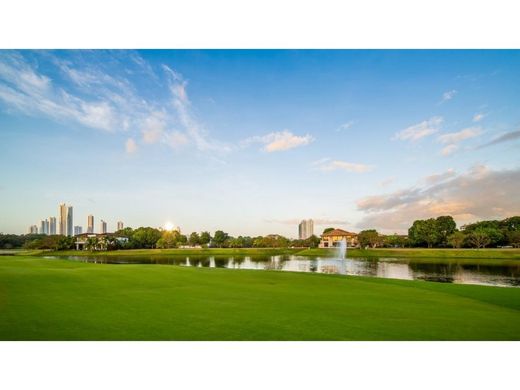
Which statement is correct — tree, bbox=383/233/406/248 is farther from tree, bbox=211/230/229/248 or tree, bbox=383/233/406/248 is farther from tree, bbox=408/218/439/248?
tree, bbox=211/230/229/248

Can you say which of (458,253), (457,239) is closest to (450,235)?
(457,239)

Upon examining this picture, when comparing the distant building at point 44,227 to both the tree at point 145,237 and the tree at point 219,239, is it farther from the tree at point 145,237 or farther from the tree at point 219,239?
the tree at point 219,239

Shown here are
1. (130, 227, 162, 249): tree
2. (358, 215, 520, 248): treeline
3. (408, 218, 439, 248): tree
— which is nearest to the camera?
(358, 215, 520, 248): treeline

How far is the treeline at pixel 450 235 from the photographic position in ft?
173

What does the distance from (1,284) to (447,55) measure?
17.6 metres

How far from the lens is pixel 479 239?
167 feet

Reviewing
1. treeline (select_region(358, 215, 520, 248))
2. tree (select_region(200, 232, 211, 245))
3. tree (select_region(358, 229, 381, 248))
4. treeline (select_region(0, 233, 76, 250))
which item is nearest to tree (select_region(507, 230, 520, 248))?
treeline (select_region(358, 215, 520, 248))

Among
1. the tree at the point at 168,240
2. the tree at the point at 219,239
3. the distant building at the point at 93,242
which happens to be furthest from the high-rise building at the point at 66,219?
the tree at the point at 219,239

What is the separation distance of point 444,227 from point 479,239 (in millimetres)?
8369

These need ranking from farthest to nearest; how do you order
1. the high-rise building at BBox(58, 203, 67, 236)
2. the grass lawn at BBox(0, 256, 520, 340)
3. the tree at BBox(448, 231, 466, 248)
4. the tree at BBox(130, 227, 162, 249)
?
the tree at BBox(130, 227, 162, 249) < the tree at BBox(448, 231, 466, 248) < the high-rise building at BBox(58, 203, 67, 236) < the grass lawn at BBox(0, 256, 520, 340)

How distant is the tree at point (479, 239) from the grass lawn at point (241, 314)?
4941 cm

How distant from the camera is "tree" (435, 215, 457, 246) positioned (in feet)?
189

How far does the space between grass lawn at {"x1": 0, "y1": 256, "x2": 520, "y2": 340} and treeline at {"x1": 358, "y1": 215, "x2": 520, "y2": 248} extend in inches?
1982

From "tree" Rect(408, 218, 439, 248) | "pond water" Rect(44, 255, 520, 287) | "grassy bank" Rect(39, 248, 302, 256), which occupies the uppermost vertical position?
"tree" Rect(408, 218, 439, 248)
